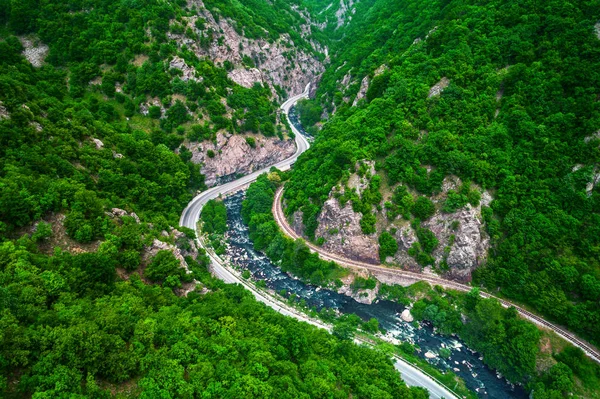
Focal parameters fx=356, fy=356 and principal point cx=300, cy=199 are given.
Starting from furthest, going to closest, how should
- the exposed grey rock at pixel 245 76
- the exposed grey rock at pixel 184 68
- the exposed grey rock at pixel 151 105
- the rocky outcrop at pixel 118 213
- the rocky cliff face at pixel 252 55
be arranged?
the exposed grey rock at pixel 245 76, the rocky cliff face at pixel 252 55, the exposed grey rock at pixel 184 68, the exposed grey rock at pixel 151 105, the rocky outcrop at pixel 118 213

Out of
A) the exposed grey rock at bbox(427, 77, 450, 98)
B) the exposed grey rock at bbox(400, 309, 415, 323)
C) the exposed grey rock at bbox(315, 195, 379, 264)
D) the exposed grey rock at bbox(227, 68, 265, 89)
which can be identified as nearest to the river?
the exposed grey rock at bbox(400, 309, 415, 323)

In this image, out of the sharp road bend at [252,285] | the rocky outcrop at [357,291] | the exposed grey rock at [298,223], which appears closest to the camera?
the sharp road bend at [252,285]

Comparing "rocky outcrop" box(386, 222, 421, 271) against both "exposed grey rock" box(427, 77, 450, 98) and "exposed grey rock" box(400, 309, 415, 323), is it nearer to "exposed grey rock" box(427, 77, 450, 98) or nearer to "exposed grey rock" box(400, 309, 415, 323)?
"exposed grey rock" box(400, 309, 415, 323)

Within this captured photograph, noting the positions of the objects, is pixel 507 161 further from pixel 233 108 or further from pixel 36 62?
pixel 36 62

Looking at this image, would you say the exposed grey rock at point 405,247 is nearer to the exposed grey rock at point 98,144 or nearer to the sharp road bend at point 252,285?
the sharp road bend at point 252,285

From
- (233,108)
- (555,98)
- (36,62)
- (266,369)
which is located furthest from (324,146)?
(36,62)

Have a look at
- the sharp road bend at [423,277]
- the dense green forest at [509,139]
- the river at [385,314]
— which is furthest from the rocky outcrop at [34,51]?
the dense green forest at [509,139]
